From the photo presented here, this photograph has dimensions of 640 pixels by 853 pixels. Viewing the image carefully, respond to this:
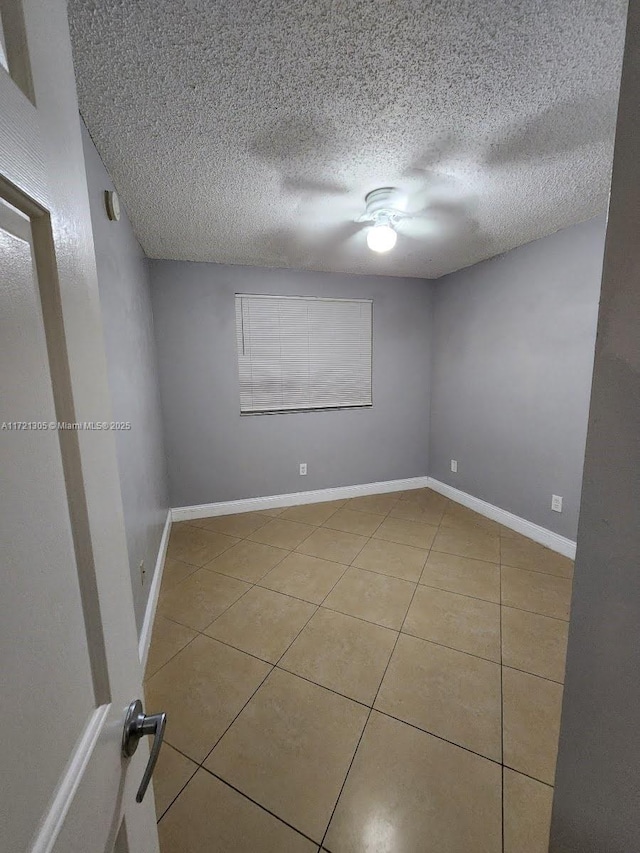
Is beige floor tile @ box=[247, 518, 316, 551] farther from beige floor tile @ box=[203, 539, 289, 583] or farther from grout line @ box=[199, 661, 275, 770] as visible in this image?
grout line @ box=[199, 661, 275, 770]

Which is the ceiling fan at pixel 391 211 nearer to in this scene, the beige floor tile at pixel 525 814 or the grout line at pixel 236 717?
the grout line at pixel 236 717

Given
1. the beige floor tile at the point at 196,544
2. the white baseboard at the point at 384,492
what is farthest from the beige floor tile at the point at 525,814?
the beige floor tile at the point at 196,544

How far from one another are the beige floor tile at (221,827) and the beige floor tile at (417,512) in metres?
2.35

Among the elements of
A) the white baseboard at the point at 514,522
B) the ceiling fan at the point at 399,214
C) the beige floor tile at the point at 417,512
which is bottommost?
the beige floor tile at the point at 417,512

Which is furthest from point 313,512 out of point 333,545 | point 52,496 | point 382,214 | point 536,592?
point 52,496

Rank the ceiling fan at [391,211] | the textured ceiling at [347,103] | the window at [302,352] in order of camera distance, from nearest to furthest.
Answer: the textured ceiling at [347,103], the ceiling fan at [391,211], the window at [302,352]

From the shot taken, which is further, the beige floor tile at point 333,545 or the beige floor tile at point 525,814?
the beige floor tile at point 333,545

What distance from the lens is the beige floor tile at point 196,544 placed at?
2557 mm

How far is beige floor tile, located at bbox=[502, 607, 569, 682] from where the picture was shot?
157 centimetres

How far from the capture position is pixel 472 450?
3268 millimetres

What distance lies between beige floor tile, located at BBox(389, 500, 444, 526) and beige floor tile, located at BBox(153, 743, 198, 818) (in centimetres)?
236

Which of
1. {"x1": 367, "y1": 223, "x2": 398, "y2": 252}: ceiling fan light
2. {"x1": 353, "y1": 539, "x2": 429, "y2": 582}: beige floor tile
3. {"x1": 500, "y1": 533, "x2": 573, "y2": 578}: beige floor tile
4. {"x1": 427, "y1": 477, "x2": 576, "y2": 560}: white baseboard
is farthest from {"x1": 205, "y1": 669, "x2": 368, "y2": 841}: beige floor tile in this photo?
{"x1": 367, "y1": 223, "x2": 398, "y2": 252}: ceiling fan light

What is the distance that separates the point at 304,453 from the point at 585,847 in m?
3.00

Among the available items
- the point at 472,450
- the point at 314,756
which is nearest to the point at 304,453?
the point at 472,450
